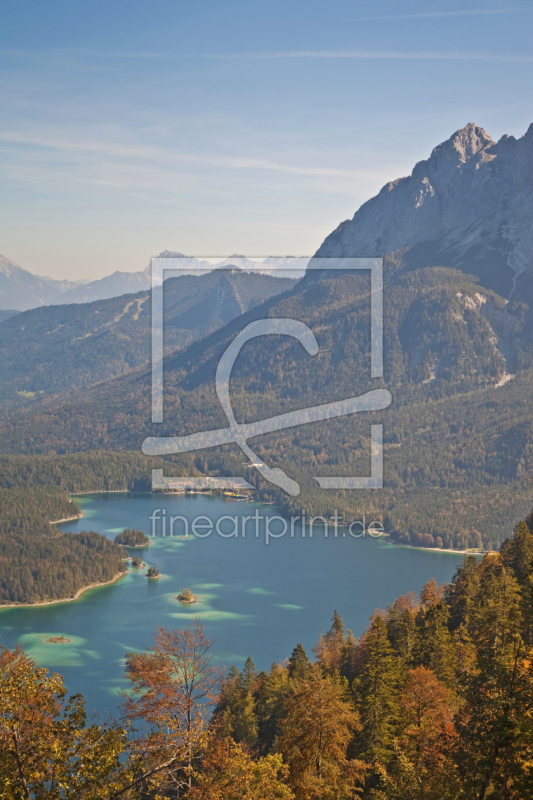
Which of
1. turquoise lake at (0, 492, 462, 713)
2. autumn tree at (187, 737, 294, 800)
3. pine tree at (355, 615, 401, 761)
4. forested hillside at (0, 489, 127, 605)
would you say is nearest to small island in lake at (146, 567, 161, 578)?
turquoise lake at (0, 492, 462, 713)

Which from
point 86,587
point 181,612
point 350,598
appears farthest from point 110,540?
point 350,598

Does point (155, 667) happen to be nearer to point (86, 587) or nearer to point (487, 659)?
point (487, 659)

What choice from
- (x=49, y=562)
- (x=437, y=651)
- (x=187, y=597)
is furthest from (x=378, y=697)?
(x=49, y=562)

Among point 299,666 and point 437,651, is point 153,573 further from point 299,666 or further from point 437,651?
point 437,651

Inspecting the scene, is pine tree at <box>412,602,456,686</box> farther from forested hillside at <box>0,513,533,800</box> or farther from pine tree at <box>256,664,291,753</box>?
pine tree at <box>256,664,291,753</box>

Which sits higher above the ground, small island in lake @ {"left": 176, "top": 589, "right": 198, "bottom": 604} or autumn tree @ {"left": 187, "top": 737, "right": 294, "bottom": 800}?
autumn tree @ {"left": 187, "top": 737, "right": 294, "bottom": 800}
